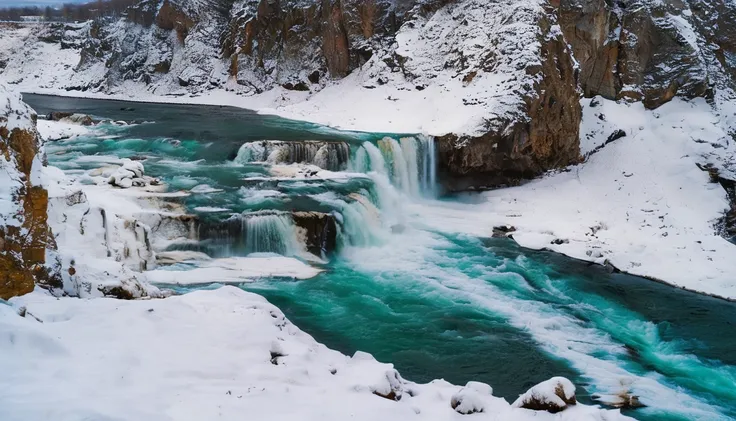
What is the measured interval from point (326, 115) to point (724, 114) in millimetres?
17642

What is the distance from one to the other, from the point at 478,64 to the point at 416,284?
43.5 feet

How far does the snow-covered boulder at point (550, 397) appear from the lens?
569 centimetres

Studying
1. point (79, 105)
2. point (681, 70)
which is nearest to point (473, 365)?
point (681, 70)

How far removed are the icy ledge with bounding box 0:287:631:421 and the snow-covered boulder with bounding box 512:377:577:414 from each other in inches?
1.3

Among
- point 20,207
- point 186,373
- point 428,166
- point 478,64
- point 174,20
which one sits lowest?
point 186,373

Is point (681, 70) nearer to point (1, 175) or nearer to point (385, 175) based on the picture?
point (385, 175)

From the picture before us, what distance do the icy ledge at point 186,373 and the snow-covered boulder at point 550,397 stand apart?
3 cm

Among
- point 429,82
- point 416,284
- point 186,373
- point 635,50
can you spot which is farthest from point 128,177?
point 635,50

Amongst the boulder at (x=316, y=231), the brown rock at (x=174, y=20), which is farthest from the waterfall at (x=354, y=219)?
the brown rock at (x=174, y=20)

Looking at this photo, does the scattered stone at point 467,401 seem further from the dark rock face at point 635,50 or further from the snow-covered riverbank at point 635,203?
the dark rock face at point 635,50

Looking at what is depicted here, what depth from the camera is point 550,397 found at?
18.7ft

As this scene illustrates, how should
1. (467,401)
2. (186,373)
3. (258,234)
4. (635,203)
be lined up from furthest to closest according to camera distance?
(635,203) → (258,234) → (467,401) → (186,373)

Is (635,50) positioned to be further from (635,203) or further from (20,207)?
(20,207)

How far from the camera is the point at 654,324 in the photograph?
36.2 feet
